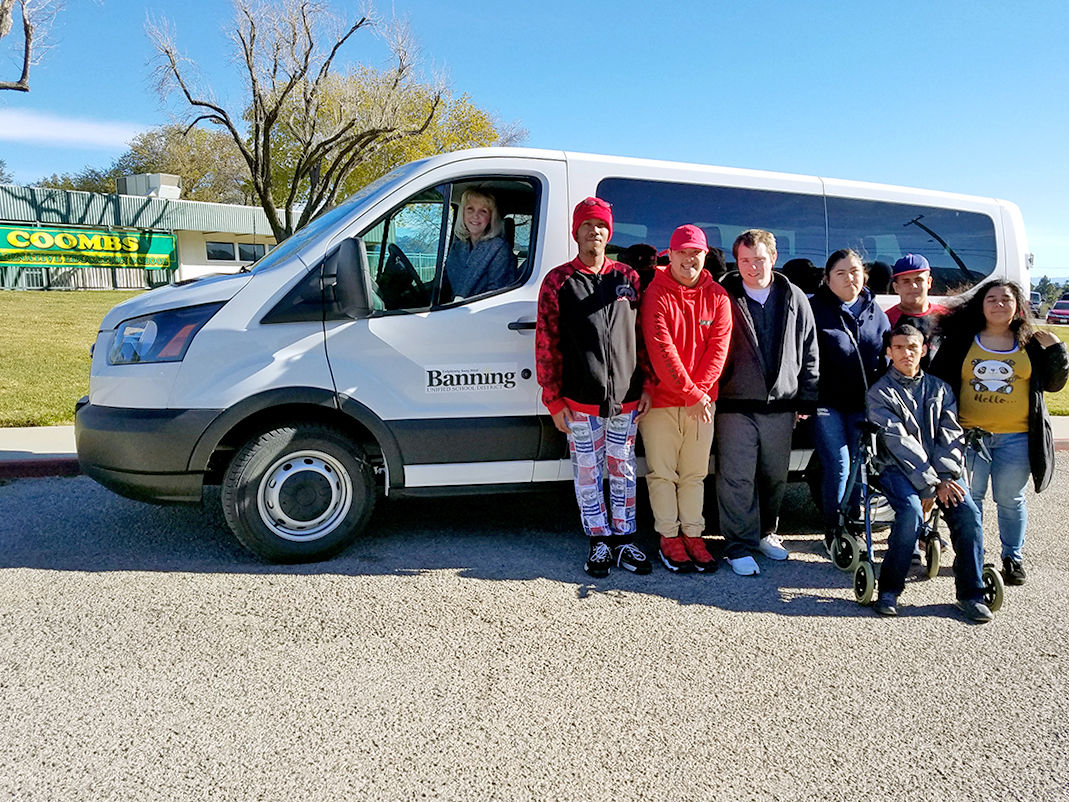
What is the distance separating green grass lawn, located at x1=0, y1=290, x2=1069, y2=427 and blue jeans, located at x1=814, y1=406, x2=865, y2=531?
5585 millimetres

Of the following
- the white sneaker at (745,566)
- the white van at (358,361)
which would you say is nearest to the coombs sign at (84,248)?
the white van at (358,361)

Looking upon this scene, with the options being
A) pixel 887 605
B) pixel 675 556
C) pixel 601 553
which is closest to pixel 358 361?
pixel 601 553

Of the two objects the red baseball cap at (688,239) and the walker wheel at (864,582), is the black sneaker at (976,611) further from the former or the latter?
the red baseball cap at (688,239)

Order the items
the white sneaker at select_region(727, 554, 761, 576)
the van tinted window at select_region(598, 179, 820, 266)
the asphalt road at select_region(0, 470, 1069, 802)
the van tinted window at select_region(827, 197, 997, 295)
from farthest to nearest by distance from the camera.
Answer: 1. the van tinted window at select_region(827, 197, 997, 295)
2. the van tinted window at select_region(598, 179, 820, 266)
3. the white sneaker at select_region(727, 554, 761, 576)
4. the asphalt road at select_region(0, 470, 1069, 802)

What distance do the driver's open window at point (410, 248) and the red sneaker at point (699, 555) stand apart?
1976 millimetres

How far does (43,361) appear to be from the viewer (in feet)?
36.4

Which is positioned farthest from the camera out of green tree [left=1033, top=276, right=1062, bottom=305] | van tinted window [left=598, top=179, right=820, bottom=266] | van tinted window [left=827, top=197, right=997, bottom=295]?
green tree [left=1033, top=276, right=1062, bottom=305]

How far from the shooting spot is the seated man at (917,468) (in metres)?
3.74

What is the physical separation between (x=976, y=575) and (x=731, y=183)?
2566mm

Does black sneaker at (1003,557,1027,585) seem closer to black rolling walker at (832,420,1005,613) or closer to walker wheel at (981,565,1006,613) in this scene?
black rolling walker at (832,420,1005,613)

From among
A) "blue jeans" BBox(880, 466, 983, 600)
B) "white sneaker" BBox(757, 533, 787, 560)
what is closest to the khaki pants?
"white sneaker" BBox(757, 533, 787, 560)

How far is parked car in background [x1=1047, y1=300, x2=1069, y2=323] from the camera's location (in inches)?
1473

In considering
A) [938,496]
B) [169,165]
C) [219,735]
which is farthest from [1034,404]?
[169,165]

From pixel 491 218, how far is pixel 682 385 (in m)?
1.45
